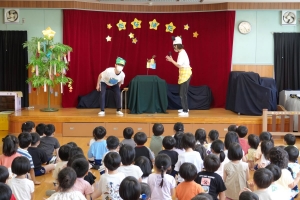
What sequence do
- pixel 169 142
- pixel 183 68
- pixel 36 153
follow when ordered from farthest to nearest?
pixel 183 68, pixel 36 153, pixel 169 142

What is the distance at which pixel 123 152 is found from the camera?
4113 mm

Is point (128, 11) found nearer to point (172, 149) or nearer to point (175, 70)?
point (175, 70)

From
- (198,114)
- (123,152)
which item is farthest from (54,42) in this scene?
(123,152)

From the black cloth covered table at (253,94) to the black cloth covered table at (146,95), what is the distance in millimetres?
1354

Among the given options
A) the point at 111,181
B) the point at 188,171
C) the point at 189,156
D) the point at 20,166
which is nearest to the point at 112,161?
the point at 111,181

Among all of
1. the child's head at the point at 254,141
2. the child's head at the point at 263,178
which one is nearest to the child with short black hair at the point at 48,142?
the child's head at the point at 254,141

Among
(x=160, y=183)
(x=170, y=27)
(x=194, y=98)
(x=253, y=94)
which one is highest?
(x=170, y=27)

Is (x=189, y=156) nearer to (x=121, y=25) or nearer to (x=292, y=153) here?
(x=292, y=153)

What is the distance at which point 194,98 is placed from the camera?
31.4ft

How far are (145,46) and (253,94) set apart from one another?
2.76 meters

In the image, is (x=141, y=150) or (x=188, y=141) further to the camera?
(x=141, y=150)

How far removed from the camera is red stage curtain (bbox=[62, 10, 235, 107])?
31.4 ft

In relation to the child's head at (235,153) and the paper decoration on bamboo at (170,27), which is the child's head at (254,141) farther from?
the paper decoration on bamboo at (170,27)

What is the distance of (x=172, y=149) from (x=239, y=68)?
507 cm
